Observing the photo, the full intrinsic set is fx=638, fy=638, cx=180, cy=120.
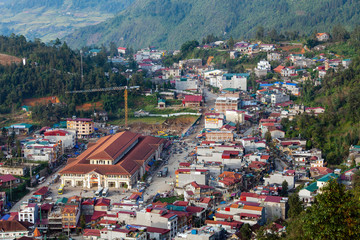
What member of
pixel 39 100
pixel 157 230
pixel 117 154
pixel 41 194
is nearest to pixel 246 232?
pixel 157 230

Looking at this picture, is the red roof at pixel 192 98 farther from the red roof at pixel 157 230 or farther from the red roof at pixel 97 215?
the red roof at pixel 157 230

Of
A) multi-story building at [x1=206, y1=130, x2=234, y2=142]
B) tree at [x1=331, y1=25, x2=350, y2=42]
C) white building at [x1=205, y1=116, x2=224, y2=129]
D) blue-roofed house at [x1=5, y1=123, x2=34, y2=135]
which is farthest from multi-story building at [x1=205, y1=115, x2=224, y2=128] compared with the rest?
tree at [x1=331, y1=25, x2=350, y2=42]

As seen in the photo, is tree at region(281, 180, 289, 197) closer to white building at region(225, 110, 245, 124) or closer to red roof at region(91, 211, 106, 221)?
red roof at region(91, 211, 106, 221)

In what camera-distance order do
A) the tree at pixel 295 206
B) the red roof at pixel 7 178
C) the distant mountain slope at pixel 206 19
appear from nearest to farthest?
1. the tree at pixel 295 206
2. the red roof at pixel 7 178
3. the distant mountain slope at pixel 206 19

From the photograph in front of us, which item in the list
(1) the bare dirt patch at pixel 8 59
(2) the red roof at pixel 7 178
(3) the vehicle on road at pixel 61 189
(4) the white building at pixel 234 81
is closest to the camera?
(3) the vehicle on road at pixel 61 189

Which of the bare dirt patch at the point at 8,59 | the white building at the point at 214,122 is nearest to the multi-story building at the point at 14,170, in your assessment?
the white building at the point at 214,122

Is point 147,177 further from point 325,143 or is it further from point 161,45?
point 161,45

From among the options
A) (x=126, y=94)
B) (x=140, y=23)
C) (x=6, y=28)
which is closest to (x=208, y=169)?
(x=126, y=94)

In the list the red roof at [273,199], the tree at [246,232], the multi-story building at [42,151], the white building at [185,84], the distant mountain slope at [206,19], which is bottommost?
the tree at [246,232]
